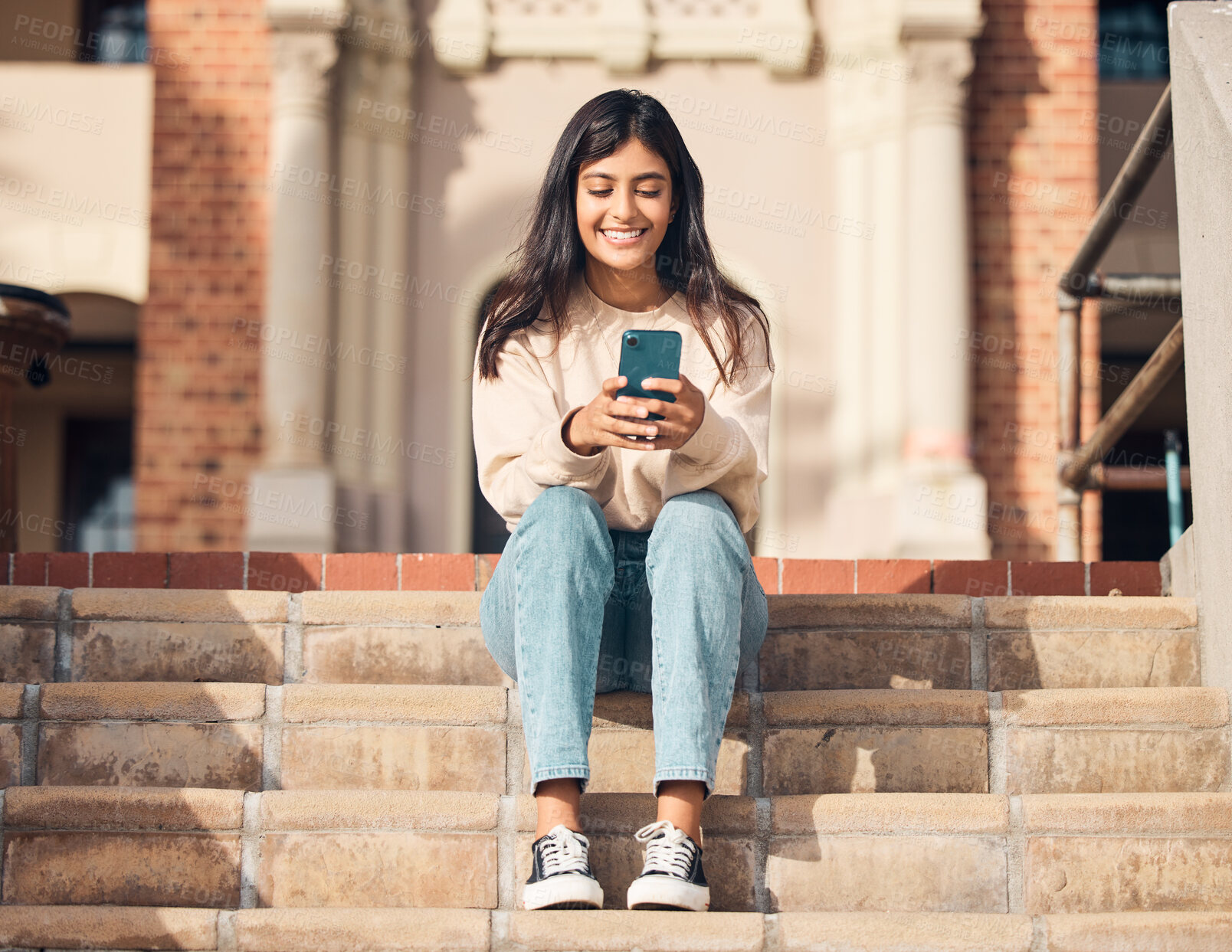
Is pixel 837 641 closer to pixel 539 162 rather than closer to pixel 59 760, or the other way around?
pixel 59 760

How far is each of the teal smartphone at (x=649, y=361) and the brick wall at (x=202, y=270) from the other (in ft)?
15.2

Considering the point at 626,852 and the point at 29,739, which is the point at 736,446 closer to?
the point at 626,852

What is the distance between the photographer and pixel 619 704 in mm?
2211

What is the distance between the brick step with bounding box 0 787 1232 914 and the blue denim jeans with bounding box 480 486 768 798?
5.4 inches

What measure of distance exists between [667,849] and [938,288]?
463 centimetres

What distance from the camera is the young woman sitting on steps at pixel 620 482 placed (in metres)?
1.89

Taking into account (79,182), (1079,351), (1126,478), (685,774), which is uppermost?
(79,182)

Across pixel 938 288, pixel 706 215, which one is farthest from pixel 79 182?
pixel 938 288

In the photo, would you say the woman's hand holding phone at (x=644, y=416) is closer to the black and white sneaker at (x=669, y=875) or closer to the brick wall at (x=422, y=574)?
the black and white sneaker at (x=669, y=875)

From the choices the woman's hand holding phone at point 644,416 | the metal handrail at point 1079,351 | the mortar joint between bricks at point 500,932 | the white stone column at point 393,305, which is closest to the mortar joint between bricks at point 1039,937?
the mortar joint between bricks at point 500,932

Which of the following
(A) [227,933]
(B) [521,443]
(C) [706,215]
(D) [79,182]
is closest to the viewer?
(A) [227,933]

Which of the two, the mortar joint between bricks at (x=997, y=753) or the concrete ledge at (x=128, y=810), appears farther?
the mortar joint between bricks at (x=997, y=753)

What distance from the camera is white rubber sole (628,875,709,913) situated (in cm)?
179

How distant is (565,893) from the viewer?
180 centimetres
